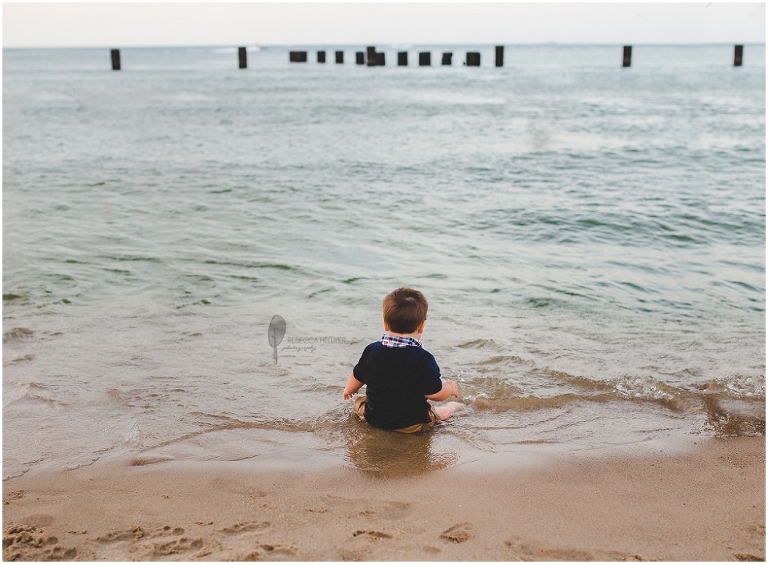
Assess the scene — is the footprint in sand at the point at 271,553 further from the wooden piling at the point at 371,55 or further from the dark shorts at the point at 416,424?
the wooden piling at the point at 371,55

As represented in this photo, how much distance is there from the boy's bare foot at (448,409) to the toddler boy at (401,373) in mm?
106

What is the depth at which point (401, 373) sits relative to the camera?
3.80 metres

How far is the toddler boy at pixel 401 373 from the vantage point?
3699mm

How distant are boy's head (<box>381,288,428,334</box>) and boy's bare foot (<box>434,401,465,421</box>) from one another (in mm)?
681

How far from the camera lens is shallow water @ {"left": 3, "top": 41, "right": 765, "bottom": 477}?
4.10 metres

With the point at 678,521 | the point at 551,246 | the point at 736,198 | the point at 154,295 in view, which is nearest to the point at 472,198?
the point at 551,246

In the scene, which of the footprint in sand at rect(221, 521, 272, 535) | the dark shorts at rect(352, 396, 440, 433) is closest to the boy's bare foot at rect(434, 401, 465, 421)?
the dark shorts at rect(352, 396, 440, 433)

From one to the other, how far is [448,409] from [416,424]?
1.08ft

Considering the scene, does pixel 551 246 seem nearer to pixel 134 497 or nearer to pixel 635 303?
pixel 635 303

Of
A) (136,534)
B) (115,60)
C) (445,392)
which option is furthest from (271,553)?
(115,60)

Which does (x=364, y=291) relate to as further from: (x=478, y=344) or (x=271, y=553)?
(x=271, y=553)

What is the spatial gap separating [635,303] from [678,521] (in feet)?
12.8

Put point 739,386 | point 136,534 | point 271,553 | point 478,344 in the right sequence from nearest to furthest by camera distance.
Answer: point 271,553, point 136,534, point 739,386, point 478,344

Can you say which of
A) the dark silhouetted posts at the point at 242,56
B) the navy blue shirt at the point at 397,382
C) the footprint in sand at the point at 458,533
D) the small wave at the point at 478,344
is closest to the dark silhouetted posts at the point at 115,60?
the dark silhouetted posts at the point at 242,56
